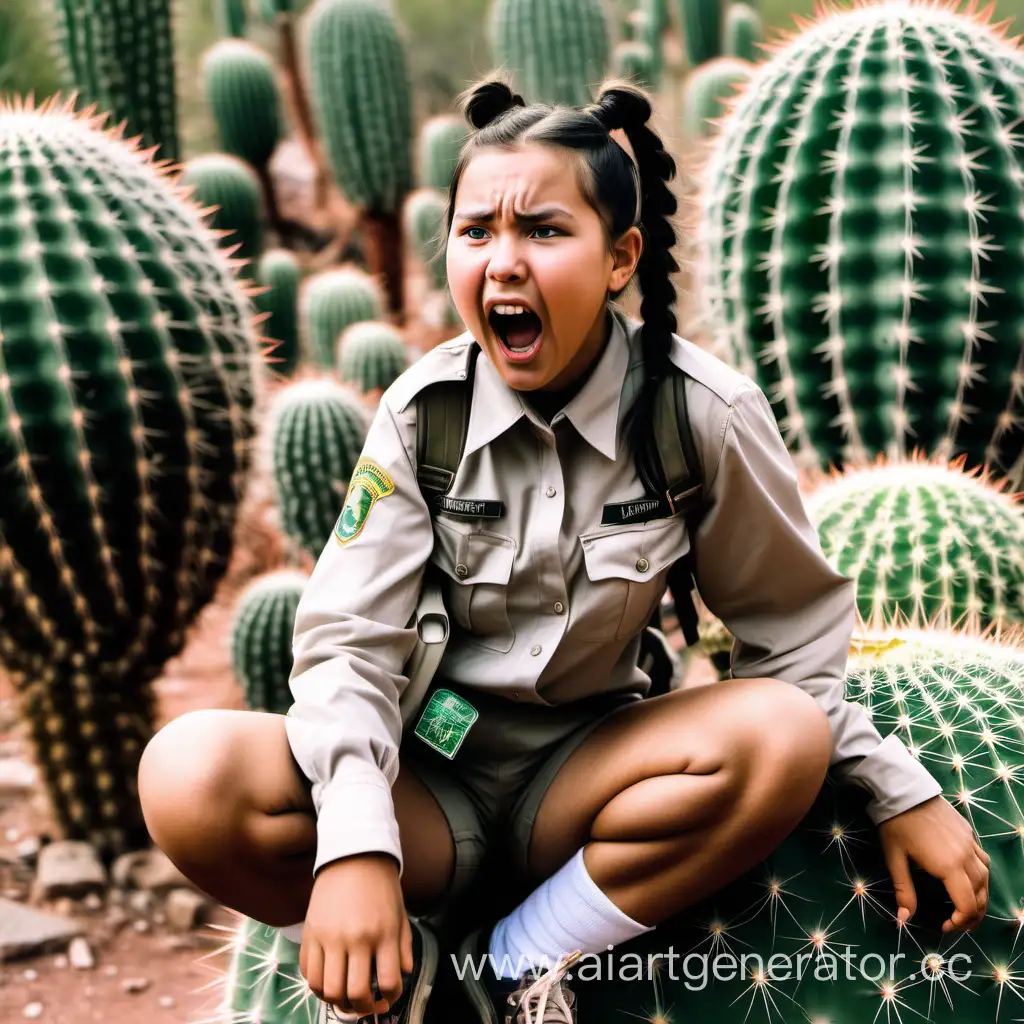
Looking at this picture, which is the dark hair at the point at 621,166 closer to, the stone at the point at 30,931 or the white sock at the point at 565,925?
the white sock at the point at 565,925

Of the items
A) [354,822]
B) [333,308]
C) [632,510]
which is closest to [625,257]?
[632,510]

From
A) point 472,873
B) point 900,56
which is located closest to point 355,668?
point 472,873

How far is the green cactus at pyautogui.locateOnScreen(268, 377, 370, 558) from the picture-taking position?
3.20 m

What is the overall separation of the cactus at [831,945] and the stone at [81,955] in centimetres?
122

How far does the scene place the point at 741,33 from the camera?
6.29 meters

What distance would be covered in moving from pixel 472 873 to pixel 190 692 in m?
2.16

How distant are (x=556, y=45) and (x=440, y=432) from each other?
3.82 meters

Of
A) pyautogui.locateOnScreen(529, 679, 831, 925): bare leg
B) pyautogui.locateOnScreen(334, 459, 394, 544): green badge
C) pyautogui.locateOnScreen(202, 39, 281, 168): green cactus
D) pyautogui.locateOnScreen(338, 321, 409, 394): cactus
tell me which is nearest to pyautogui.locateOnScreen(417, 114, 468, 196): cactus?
pyautogui.locateOnScreen(202, 39, 281, 168): green cactus

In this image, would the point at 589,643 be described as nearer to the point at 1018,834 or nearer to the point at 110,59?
the point at 1018,834

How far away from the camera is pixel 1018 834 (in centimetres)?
148

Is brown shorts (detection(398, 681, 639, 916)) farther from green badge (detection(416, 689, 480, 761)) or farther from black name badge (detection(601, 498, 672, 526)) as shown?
black name badge (detection(601, 498, 672, 526))

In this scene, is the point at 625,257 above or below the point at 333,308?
above

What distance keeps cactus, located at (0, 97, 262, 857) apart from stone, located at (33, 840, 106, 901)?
5 cm

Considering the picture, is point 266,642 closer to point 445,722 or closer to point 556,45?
point 445,722
